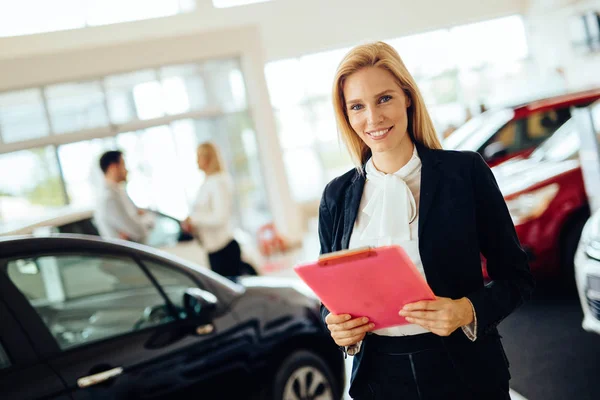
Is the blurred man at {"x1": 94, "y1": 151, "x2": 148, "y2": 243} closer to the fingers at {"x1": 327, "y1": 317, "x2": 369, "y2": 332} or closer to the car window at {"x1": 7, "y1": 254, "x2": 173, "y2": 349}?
the car window at {"x1": 7, "y1": 254, "x2": 173, "y2": 349}

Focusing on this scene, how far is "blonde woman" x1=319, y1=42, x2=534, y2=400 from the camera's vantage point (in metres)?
1.55

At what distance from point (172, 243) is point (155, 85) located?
570 cm

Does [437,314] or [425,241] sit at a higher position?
[425,241]

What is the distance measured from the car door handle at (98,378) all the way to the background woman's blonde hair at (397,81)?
4.61ft

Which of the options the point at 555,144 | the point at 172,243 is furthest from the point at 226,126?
the point at 555,144

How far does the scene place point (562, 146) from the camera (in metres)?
5.08

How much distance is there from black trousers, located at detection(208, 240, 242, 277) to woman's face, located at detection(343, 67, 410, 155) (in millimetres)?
3709

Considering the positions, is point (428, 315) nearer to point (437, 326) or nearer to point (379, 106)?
point (437, 326)

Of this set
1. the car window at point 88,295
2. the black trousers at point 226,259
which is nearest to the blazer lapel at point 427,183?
the car window at point 88,295

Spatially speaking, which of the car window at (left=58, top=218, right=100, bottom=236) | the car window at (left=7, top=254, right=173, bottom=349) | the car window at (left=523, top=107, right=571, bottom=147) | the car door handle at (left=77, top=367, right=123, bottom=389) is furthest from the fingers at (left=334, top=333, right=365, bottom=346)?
the car window at (left=523, top=107, right=571, bottom=147)

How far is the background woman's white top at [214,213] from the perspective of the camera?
5.16 metres

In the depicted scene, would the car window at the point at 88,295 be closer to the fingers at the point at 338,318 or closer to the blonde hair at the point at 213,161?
the fingers at the point at 338,318

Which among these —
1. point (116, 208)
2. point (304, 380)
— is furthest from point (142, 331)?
point (116, 208)

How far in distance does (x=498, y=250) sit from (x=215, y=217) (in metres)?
3.76
